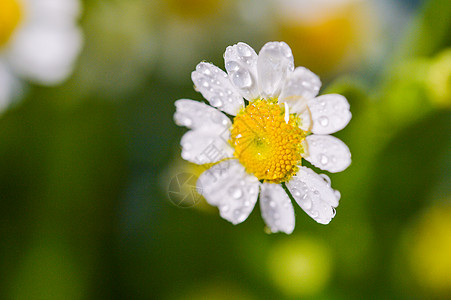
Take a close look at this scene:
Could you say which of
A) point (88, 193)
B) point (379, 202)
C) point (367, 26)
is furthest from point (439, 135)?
point (88, 193)

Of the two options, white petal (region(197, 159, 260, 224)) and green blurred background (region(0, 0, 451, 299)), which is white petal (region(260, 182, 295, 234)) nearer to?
white petal (region(197, 159, 260, 224))

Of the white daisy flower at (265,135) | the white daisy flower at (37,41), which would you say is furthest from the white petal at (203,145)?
the white daisy flower at (37,41)

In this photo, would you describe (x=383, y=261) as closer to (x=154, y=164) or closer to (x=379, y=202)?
(x=379, y=202)

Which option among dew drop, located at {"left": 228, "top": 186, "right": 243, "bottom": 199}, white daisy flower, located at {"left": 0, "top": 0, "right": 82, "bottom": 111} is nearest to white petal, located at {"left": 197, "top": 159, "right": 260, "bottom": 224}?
dew drop, located at {"left": 228, "top": 186, "right": 243, "bottom": 199}

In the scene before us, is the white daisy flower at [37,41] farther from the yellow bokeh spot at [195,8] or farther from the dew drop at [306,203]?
the dew drop at [306,203]

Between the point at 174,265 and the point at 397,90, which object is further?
the point at 174,265

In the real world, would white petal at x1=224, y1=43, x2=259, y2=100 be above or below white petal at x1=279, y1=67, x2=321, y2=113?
above

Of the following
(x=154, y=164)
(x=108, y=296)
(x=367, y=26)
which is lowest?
(x=108, y=296)
